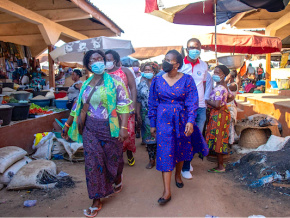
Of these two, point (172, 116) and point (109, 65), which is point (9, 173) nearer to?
point (109, 65)

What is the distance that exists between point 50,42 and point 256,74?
13068mm

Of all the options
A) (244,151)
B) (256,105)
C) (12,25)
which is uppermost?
(12,25)

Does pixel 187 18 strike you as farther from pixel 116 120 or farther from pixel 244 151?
pixel 116 120

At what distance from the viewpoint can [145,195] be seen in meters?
3.52

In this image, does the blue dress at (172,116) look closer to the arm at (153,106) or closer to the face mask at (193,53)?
the arm at (153,106)

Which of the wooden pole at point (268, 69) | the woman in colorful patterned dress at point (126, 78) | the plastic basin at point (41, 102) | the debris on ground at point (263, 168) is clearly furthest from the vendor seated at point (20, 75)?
the wooden pole at point (268, 69)

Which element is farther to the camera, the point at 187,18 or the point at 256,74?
the point at 256,74

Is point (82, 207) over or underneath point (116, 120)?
underneath

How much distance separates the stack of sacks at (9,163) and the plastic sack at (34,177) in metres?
0.23

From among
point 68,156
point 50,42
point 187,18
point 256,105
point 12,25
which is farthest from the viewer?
point 12,25

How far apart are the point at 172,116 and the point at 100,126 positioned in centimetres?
90

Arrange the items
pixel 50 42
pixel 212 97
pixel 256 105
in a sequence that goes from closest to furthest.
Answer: pixel 212 97
pixel 256 105
pixel 50 42

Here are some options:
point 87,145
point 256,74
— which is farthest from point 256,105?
point 256,74

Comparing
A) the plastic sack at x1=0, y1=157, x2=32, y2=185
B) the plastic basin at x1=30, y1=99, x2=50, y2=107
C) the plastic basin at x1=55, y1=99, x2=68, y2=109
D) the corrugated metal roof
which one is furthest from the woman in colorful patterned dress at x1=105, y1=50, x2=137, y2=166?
the corrugated metal roof
